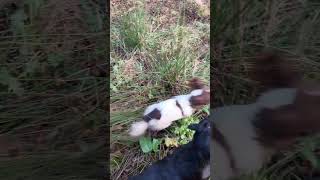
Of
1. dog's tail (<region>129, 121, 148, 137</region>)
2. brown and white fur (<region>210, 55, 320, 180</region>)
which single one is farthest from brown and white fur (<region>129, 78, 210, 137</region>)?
brown and white fur (<region>210, 55, 320, 180</region>)

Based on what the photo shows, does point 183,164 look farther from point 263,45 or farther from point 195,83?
point 263,45

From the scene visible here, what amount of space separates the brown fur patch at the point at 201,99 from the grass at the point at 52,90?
0.30 m

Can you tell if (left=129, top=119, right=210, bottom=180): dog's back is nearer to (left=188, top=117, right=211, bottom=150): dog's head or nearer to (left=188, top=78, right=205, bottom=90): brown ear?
(left=188, top=117, right=211, bottom=150): dog's head

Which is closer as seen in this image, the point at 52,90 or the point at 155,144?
the point at 52,90

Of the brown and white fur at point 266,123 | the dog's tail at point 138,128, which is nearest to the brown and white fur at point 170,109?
the dog's tail at point 138,128

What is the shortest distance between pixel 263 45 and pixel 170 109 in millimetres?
362

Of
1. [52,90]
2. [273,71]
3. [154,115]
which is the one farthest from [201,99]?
[52,90]

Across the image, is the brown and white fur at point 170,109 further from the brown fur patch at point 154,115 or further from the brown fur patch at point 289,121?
the brown fur patch at point 289,121

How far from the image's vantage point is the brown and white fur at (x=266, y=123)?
1.44 metres

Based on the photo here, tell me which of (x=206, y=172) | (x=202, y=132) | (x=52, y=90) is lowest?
(x=206, y=172)

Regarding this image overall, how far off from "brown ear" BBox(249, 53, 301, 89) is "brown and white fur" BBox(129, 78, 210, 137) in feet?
0.71

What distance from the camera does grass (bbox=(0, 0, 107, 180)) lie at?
4.58 feet

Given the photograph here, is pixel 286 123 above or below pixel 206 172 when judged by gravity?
above

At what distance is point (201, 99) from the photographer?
162cm
